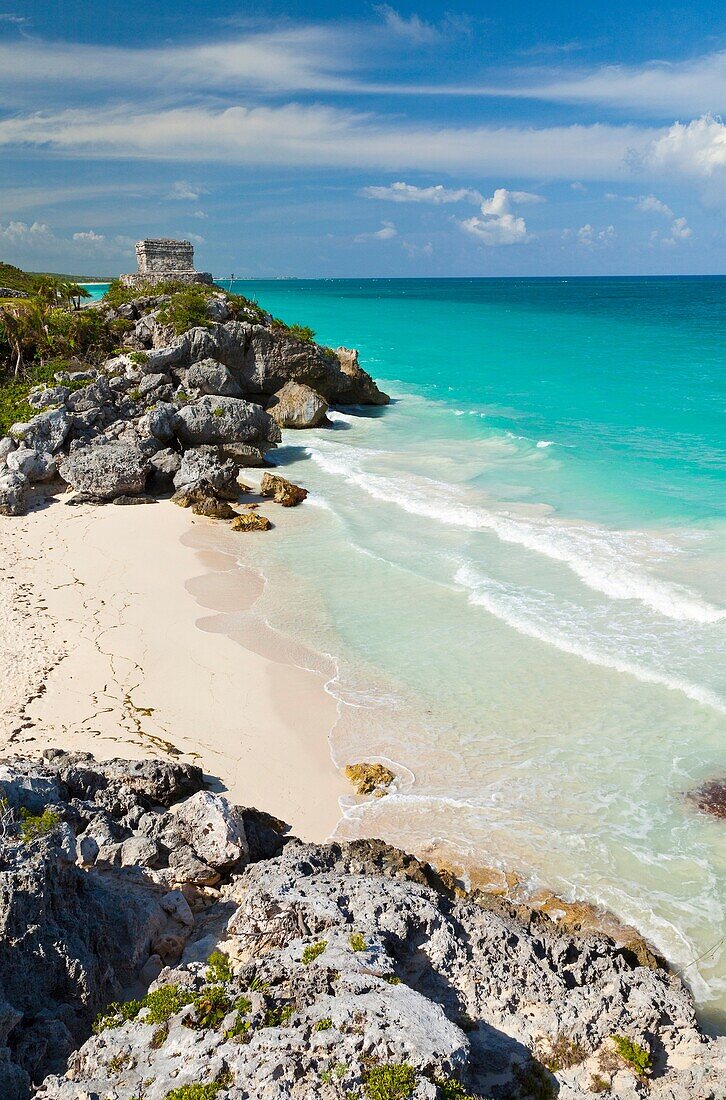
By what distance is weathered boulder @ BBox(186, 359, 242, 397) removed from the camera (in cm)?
3291

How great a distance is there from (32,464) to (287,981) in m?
22.8

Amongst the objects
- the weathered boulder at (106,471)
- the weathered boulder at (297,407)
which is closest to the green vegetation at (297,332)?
the weathered boulder at (297,407)

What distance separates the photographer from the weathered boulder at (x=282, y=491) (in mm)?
26344

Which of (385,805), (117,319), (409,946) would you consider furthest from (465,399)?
(409,946)

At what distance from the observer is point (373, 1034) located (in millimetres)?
6488

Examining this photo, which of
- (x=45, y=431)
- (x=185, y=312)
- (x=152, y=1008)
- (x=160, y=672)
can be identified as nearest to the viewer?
(x=152, y=1008)

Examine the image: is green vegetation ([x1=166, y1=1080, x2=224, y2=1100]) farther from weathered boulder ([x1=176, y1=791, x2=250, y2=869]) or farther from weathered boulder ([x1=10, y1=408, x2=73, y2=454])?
weathered boulder ([x1=10, y1=408, x2=73, y2=454])

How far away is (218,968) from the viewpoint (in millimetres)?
7590

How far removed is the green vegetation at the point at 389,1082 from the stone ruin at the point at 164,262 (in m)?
46.8

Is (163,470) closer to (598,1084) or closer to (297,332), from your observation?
(297,332)

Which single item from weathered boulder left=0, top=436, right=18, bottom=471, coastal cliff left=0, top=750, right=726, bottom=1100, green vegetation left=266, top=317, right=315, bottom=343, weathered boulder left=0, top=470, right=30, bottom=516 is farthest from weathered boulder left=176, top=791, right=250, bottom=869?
green vegetation left=266, top=317, right=315, bottom=343

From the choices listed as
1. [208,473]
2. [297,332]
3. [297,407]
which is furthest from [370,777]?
[297,332]

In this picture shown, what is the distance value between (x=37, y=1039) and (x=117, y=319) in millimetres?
35304

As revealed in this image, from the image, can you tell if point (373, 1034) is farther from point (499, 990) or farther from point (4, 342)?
point (4, 342)
